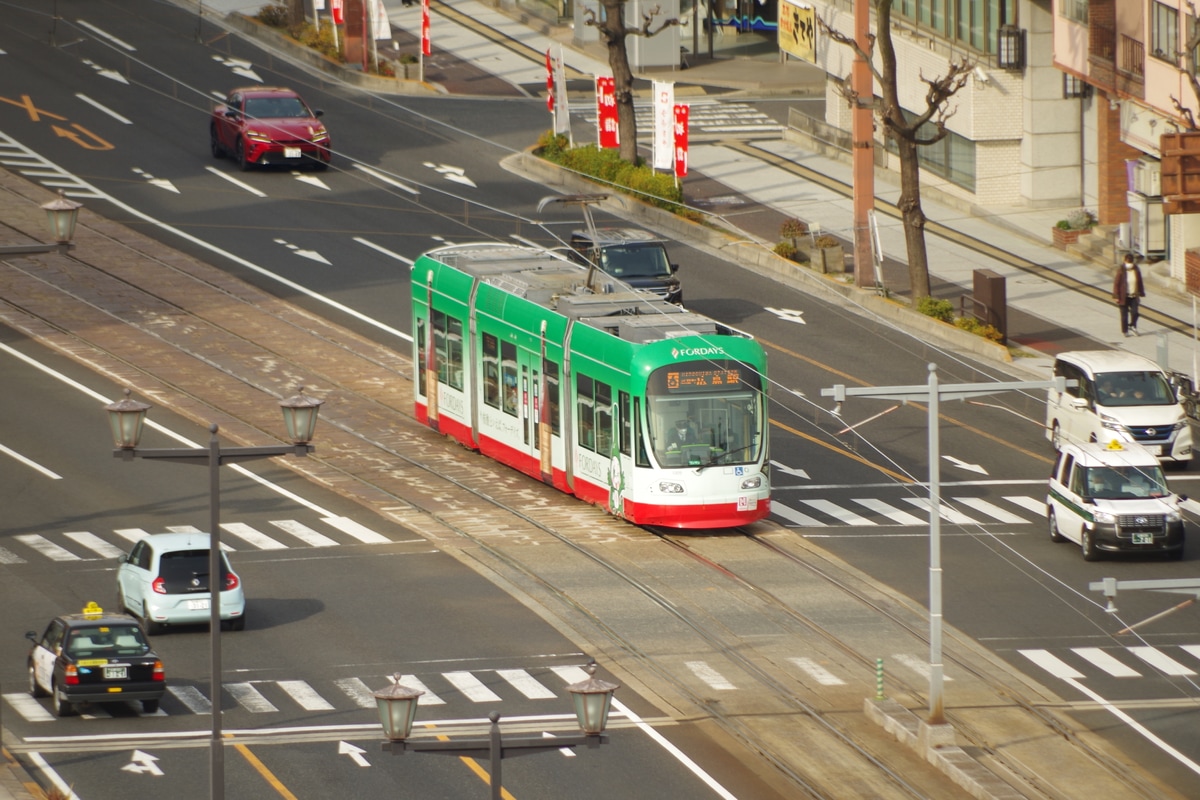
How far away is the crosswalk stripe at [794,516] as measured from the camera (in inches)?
1539

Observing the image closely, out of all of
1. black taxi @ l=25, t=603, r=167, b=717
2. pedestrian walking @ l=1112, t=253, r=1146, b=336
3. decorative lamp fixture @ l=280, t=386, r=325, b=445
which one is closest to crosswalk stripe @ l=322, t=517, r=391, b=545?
black taxi @ l=25, t=603, r=167, b=717

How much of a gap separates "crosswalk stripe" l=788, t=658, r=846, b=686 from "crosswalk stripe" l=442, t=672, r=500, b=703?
4668 millimetres

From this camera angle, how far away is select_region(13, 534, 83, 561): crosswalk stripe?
37.0m

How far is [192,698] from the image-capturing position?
3019 cm

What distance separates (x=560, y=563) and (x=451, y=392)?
8855mm

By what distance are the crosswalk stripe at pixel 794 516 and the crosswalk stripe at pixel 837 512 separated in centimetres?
49

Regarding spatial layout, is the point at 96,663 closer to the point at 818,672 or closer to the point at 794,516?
the point at 818,672

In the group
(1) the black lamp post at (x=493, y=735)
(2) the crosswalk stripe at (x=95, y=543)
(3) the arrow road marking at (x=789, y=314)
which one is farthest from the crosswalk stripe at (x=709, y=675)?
(3) the arrow road marking at (x=789, y=314)

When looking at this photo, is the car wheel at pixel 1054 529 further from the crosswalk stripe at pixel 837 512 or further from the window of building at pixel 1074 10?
the window of building at pixel 1074 10

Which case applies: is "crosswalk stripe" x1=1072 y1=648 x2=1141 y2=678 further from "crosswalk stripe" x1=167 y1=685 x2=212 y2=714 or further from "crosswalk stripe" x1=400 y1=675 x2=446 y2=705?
"crosswalk stripe" x1=167 y1=685 x2=212 y2=714

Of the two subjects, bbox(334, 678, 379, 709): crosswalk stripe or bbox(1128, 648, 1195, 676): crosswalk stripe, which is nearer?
bbox(334, 678, 379, 709): crosswalk stripe

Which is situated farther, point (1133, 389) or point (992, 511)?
point (1133, 389)

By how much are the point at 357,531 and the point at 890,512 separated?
1020 centimetres

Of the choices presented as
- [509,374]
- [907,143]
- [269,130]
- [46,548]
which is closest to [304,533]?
[46,548]
